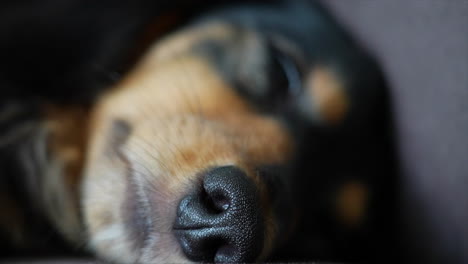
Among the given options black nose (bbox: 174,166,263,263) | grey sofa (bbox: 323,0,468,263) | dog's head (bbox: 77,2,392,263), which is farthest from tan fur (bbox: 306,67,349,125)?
black nose (bbox: 174,166,263,263)

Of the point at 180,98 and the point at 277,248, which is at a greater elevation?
the point at 180,98

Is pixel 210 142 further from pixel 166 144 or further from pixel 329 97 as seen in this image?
pixel 329 97

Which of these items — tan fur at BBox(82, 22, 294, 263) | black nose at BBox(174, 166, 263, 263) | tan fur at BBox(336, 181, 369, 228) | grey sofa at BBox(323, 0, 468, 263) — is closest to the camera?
black nose at BBox(174, 166, 263, 263)

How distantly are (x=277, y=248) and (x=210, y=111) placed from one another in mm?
333

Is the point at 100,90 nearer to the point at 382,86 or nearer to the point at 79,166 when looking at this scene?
the point at 79,166

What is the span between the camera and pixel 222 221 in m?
0.73

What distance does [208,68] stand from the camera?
46.8 inches

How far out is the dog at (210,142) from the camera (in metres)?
0.90

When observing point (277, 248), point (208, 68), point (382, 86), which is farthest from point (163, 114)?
point (382, 86)

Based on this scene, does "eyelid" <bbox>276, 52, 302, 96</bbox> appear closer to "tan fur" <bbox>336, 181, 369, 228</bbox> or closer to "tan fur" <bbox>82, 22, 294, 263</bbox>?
"tan fur" <bbox>82, 22, 294, 263</bbox>

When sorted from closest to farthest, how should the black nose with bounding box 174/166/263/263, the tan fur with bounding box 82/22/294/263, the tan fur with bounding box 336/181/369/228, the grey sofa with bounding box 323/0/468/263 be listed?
1. the black nose with bounding box 174/166/263/263
2. the tan fur with bounding box 82/22/294/263
3. the grey sofa with bounding box 323/0/468/263
4. the tan fur with bounding box 336/181/369/228

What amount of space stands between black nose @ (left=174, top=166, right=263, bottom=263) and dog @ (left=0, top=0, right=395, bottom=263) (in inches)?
1.3

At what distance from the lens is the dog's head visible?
0.77 metres

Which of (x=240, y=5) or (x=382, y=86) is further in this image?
(x=240, y=5)
